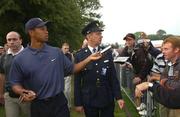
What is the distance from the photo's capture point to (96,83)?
7.29 metres

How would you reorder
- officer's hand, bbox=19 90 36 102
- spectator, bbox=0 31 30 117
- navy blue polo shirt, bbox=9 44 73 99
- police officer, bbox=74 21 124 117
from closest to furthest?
officer's hand, bbox=19 90 36 102, navy blue polo shirt, bbox=9 44 73 99, police officer, bbox=74 21 124 117, spectator, bbox=0 31 30 117

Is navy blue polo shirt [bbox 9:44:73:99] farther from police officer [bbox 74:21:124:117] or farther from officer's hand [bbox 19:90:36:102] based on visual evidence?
police officer [bbox 74:21:124:117]

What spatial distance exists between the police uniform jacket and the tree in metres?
25.9

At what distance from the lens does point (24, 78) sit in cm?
619

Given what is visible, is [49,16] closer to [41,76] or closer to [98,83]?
[98,83]

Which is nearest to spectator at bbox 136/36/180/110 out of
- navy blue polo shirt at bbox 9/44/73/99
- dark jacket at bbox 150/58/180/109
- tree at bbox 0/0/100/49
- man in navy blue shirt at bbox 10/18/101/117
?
dark jacket at bbox 150/58/180/109

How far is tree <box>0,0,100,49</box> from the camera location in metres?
34.9

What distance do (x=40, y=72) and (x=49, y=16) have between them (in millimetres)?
30550

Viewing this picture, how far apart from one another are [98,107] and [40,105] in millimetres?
1370

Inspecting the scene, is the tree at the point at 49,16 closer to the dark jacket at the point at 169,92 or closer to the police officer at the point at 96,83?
the police officer at the point at 96,83

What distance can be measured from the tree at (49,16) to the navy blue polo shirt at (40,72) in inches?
1063

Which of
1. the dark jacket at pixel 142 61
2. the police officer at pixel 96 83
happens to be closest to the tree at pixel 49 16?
the dark jacket at pixel 142 61

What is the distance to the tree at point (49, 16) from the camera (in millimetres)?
34906

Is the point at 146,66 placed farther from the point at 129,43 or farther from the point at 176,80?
the point at 176,80
